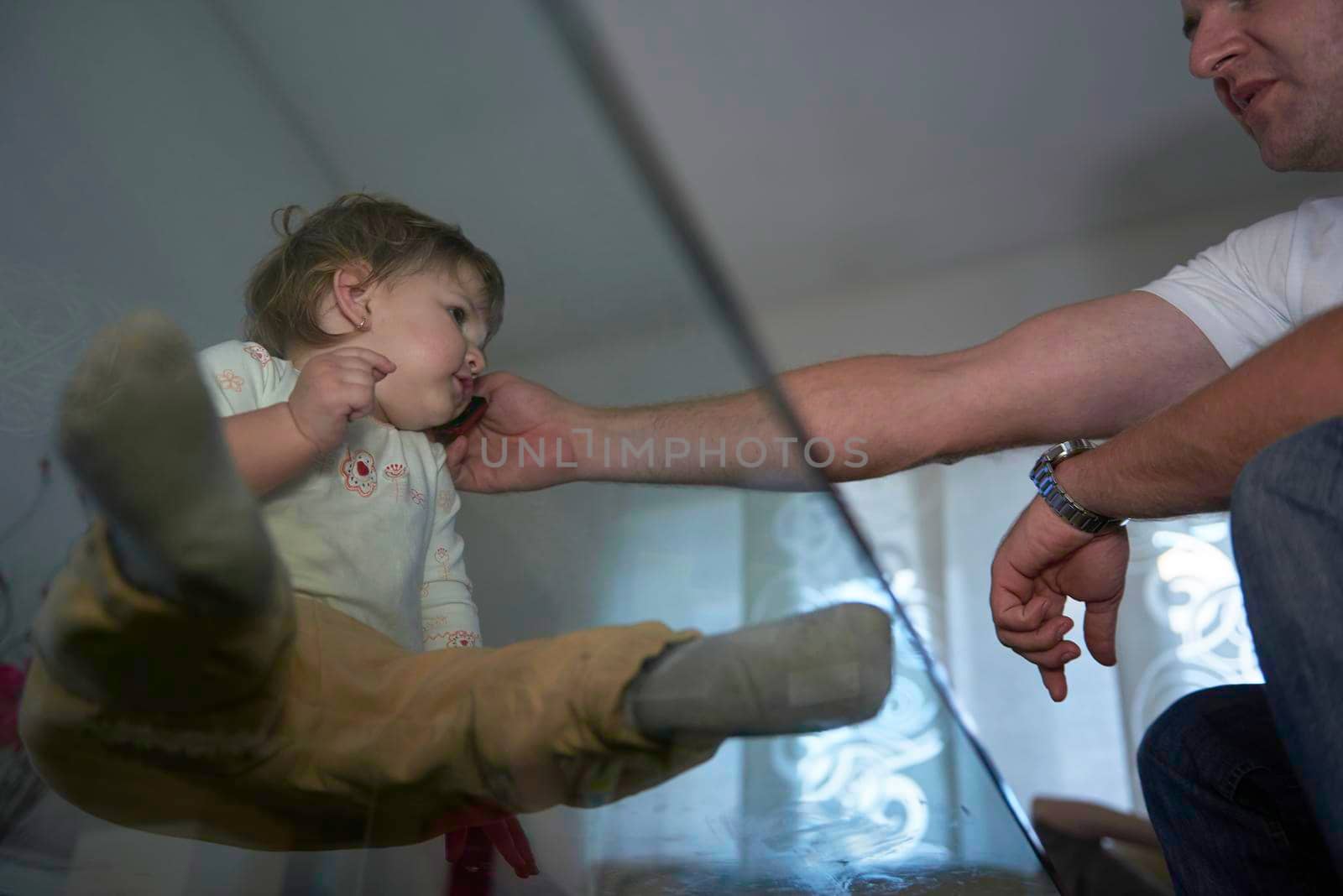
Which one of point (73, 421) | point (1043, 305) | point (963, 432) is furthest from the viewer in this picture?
point (1043, 305)

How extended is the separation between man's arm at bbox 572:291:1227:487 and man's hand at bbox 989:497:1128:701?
138 mm

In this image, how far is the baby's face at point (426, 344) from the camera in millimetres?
363

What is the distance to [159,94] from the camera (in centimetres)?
32

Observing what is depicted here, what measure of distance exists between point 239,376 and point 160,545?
0.07m

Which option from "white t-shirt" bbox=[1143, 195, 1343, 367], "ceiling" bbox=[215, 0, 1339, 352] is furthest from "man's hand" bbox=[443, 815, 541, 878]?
"ceiling" bbox=[215, 0, 1339, 352]

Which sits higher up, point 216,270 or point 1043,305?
point 1043,305

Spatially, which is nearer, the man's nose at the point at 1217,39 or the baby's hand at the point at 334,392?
the baby's hand at the point at 334,392

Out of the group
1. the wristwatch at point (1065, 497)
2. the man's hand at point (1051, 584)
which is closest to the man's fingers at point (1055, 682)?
the man's hand at point (1051, 584)

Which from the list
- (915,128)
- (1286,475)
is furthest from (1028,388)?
(915,128)

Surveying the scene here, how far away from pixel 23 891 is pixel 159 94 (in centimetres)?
26

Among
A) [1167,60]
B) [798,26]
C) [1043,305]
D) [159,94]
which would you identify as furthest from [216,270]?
[1043,305]

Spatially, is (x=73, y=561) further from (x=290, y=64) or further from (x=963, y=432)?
(x=963, y=432)

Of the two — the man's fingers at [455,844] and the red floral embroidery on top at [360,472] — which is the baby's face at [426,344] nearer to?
the red floral embroidery on top at [360,472]

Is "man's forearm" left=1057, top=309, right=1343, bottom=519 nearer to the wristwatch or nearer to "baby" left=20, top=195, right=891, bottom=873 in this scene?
the wristwatch
